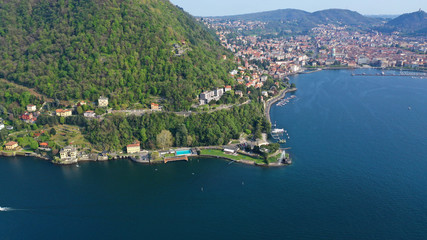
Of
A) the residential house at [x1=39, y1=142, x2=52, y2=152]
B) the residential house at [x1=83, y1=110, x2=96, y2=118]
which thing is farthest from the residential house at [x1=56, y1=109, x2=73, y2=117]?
the residential house at [x1=39, y1=142, x2=52, y2=152]

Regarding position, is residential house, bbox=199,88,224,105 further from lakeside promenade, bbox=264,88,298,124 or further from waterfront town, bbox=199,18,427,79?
waterfront town, bbox=199,18,427,79

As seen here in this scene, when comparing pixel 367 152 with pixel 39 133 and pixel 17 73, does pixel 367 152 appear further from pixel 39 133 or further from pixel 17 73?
pixel 17 73

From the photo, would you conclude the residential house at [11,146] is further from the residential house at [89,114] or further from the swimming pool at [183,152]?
the swimming pool at [183,152]

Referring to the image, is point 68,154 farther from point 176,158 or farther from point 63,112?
point 176,158

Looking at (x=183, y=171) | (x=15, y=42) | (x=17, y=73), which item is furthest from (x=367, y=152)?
(x=15, y=42)

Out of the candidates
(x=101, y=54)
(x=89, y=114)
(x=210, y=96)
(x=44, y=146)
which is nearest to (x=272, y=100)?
(x=210, y=96)

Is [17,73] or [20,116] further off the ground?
[17,73]
